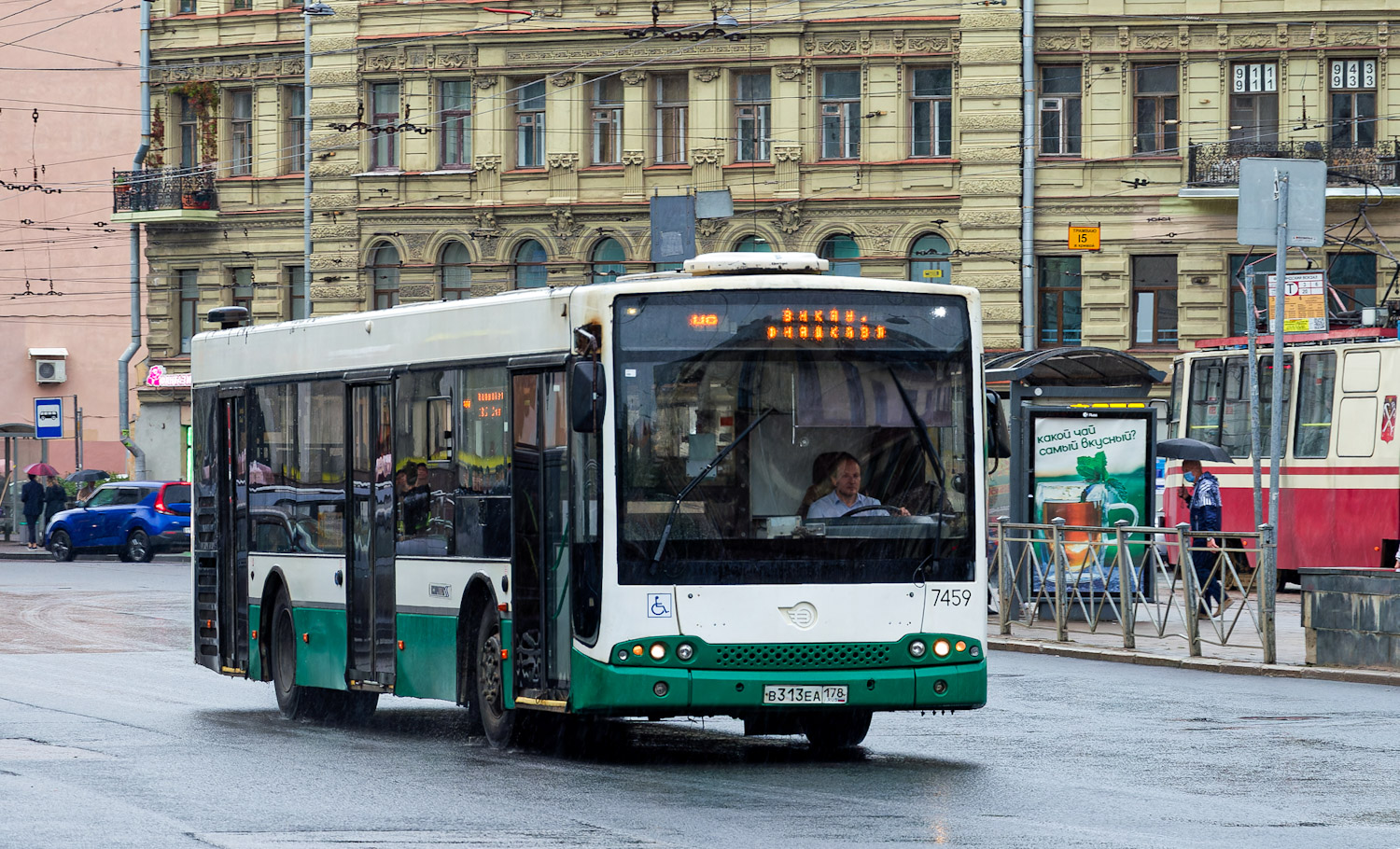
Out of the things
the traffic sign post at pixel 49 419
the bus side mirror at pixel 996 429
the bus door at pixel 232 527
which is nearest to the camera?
the bus side mirror at pixel 996 429

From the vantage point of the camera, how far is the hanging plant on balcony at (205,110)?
51062mm

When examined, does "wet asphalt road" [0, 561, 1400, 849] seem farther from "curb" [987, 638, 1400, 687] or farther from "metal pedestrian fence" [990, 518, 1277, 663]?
"metal pedestrian fence" [990, 518, 1277, 663]

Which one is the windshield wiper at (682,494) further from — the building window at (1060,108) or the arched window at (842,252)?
the arched window at (842,252)

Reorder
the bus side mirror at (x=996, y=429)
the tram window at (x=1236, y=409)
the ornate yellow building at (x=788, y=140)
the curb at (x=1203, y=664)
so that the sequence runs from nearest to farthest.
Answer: the bus side mirror at (x=996, y=429), the curb at (x=1203, y=664), the tram window at (x=1236, y=409), the ornate yellow building at (x=788, y=140)

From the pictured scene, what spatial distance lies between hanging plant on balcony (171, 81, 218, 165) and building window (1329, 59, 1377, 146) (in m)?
23.1

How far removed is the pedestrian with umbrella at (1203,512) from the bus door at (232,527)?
26.1 feet

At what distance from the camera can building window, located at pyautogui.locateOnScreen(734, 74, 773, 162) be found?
45.9 meters

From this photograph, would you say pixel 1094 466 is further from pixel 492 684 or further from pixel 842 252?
pixel 842 252

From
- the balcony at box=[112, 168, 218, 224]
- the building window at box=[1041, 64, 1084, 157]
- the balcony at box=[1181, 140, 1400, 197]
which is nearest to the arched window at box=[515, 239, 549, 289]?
the balcony at box=[112, 168, 218, 224]

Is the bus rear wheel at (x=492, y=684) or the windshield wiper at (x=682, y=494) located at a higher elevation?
the windshield wiper at (x=682, y=494)

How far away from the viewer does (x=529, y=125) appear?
47531mm

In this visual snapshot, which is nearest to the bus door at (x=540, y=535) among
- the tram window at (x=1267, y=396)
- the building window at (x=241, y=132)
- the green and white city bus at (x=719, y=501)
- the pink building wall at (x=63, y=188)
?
the green and white city bus at (x=719, y=501)

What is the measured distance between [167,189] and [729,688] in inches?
1646

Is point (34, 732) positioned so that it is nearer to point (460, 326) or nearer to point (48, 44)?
point (460, 326)
